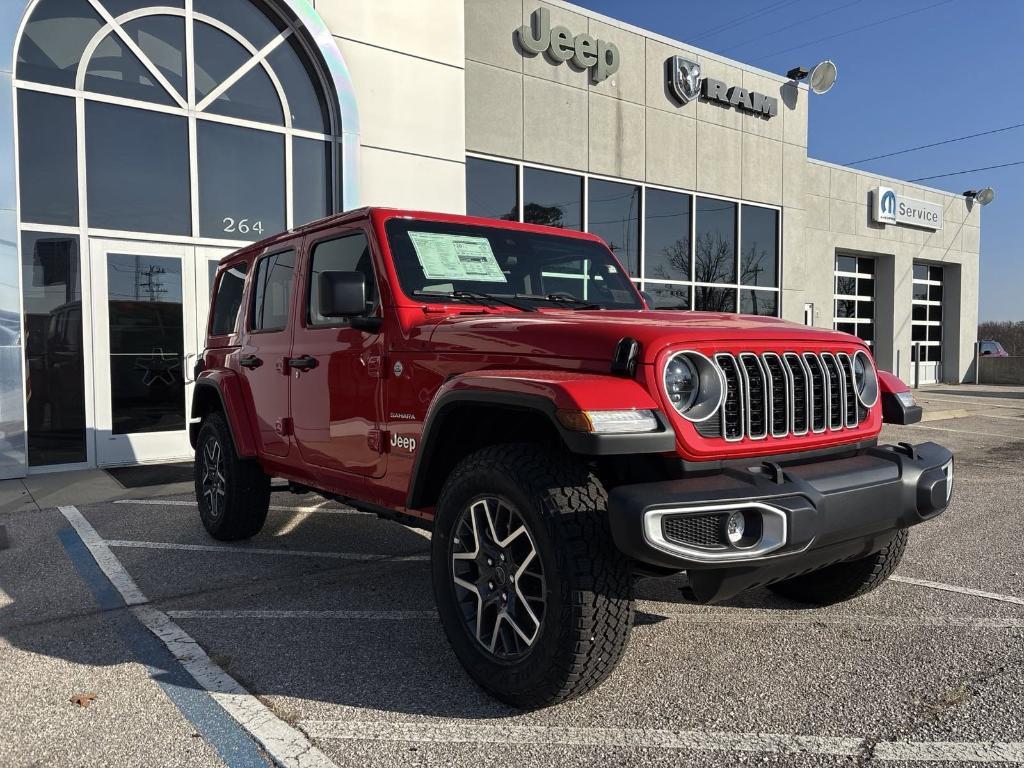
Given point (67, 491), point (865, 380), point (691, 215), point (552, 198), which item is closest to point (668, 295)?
point (691, 215)

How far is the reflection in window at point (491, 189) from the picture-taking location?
485 inches

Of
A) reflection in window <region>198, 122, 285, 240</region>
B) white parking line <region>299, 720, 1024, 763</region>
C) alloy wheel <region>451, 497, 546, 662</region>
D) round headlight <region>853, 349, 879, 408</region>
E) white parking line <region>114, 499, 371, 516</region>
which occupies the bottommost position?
white parking line <region>114, 499, 371, 516</region>

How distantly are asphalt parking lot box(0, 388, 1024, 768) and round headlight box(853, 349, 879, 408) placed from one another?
42.4 inches

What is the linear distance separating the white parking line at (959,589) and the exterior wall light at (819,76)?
15.1 m

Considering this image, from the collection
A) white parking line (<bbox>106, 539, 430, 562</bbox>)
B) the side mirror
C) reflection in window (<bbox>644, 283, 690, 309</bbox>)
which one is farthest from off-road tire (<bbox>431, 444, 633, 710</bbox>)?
reflection in window (<bbox>644, 283, 690, 309</bbox>)

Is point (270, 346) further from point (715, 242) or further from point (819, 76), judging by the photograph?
point (819, 76)

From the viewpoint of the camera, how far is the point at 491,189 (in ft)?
41.1

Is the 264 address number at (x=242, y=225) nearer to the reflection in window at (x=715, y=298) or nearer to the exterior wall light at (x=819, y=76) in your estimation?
the reflection in window at (x=715, y=298)

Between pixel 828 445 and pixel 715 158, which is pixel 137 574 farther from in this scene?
pixel 715 158

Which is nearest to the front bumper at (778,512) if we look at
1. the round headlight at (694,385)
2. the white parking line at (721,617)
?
the round headlight at (694,385)

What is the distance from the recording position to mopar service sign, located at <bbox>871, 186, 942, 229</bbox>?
21.1 m

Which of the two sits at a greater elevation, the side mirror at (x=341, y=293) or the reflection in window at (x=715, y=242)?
the reflection in window at (x=715, y=242)

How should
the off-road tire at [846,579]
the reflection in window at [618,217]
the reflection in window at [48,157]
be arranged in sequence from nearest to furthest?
1. the off-road tire at [846,579]
2. the reflection in window at [48,157]
3. the reflection in window at [618,217]

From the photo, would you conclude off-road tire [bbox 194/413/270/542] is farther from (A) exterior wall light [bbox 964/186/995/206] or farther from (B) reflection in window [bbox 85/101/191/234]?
(A) exterior wall light [bbox 964/186/995/206]
